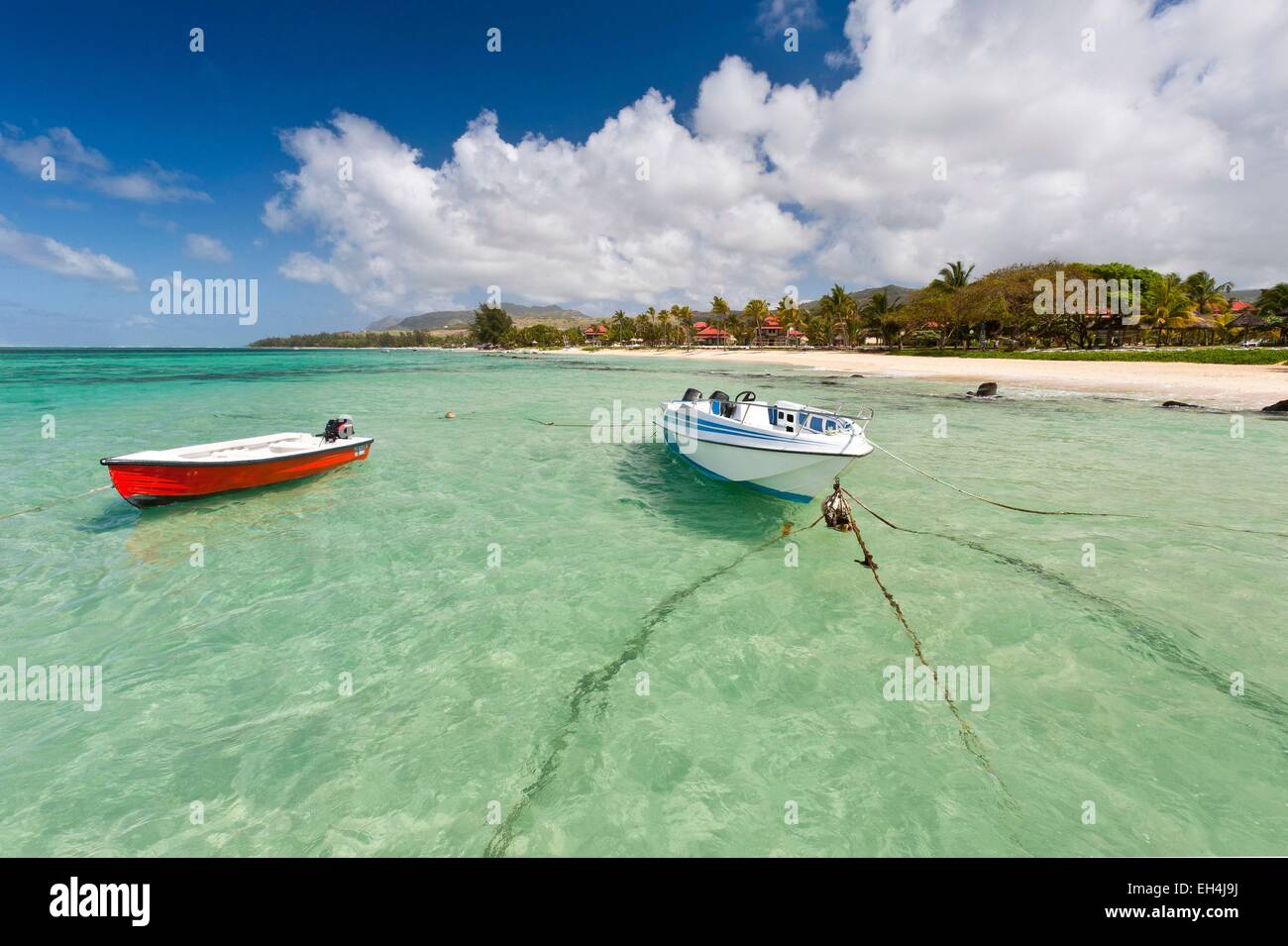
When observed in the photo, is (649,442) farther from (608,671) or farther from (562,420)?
(608,671)

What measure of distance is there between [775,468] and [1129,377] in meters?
46.2

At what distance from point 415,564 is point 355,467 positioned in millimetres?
8915

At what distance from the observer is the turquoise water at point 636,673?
14.6 feet

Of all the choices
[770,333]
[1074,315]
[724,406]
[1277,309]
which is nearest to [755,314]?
[770,333]

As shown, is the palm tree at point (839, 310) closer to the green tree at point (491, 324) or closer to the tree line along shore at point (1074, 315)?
the tree line along shore at point (1074, 315)

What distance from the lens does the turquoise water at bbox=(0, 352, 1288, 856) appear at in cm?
445

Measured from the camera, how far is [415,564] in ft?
31.3

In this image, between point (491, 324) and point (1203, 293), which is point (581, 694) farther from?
point (491, 324)

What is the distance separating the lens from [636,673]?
6512 millimetres

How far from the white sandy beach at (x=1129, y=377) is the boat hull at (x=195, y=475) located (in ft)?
143

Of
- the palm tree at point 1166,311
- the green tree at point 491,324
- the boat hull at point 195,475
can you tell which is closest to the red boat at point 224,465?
the boat hull at point 195,475

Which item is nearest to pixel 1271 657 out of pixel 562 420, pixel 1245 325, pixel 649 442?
pixel 649 442
